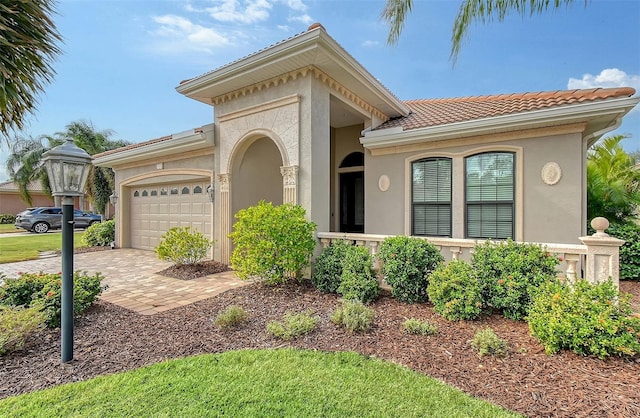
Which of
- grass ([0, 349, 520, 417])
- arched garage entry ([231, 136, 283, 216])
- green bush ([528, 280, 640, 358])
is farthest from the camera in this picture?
arched garage entry ([231, 136, 283, 216])

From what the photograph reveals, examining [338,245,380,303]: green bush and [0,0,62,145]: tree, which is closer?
[0,0,62,145]: tree

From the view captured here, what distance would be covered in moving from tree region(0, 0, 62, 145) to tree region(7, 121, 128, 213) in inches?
718

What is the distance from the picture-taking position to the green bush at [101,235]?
13.4 metres

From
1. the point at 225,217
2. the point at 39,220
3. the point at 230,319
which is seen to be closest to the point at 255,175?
the point at 225,217

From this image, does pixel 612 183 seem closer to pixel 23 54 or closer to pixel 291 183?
pixel 291 183

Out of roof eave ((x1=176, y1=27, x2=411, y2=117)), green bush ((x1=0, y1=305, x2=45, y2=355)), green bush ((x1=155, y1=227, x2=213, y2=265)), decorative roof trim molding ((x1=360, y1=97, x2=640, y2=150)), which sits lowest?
green bush ((x1=0, y1=305, x2=45, y2=355))

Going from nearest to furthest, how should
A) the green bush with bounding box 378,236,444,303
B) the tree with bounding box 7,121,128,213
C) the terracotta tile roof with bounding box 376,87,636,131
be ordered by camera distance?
the green bush with bounding box 378,236,444,303
the terracotta tile roof with bounding box 376,87,636,131
the tree with bounding box 7,121,128,213

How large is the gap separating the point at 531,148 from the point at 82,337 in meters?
9.02

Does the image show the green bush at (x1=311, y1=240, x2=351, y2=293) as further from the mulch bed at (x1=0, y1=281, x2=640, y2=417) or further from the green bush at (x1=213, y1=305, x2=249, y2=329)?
the green bush at (x1=213, y1=305, x2=249, y2=329)

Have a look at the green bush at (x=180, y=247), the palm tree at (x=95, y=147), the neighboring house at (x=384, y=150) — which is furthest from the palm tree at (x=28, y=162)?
the green bush at (x=180, y=247)

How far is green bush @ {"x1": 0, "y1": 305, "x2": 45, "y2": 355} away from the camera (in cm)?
354

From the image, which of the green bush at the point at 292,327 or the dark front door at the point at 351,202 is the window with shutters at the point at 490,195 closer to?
the dark front door at the point at 351,202

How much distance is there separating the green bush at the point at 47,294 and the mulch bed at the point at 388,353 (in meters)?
0.23

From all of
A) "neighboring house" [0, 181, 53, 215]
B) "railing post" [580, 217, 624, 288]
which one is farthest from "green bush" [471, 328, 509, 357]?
"neighboring house" [0, 181, 53, 215]
